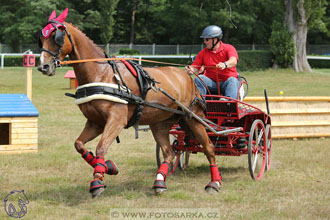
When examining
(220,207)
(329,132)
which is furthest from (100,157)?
(329,132)

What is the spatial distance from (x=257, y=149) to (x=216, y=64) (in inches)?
55.6

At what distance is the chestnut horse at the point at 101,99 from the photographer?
5.73 meters

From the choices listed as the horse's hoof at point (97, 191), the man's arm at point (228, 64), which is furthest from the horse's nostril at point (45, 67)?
the man's arm at point (228, 64)

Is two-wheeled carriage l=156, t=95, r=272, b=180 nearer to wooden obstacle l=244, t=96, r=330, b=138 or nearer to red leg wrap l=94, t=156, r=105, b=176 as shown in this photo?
red leg wrap l=94, t=156, r=105, b=176

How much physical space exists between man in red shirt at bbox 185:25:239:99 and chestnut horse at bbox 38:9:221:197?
2.44 feet

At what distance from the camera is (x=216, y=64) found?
24.7 feet

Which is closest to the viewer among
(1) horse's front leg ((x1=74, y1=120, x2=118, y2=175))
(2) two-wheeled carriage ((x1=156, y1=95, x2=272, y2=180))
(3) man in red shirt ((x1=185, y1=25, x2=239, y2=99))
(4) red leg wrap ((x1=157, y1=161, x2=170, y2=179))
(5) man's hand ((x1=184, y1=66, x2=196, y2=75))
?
(1) horse's front leg ((x1=74, y1=120, x2=118, y2=175))

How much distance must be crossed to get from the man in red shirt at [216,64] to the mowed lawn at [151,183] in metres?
1.33

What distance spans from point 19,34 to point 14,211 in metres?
41.8

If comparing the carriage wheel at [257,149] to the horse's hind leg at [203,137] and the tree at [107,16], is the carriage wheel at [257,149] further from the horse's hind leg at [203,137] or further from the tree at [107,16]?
the tree at [107,16]

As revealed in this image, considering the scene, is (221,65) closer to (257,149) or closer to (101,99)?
(257,149)

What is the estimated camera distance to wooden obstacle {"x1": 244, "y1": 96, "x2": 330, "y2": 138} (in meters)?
11.3

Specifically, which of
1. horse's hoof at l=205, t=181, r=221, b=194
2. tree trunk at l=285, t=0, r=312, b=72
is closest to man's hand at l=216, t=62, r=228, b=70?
horse's hoof at l=205, t=181, r=221, b=194

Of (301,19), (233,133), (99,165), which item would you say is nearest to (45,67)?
(99,165)
